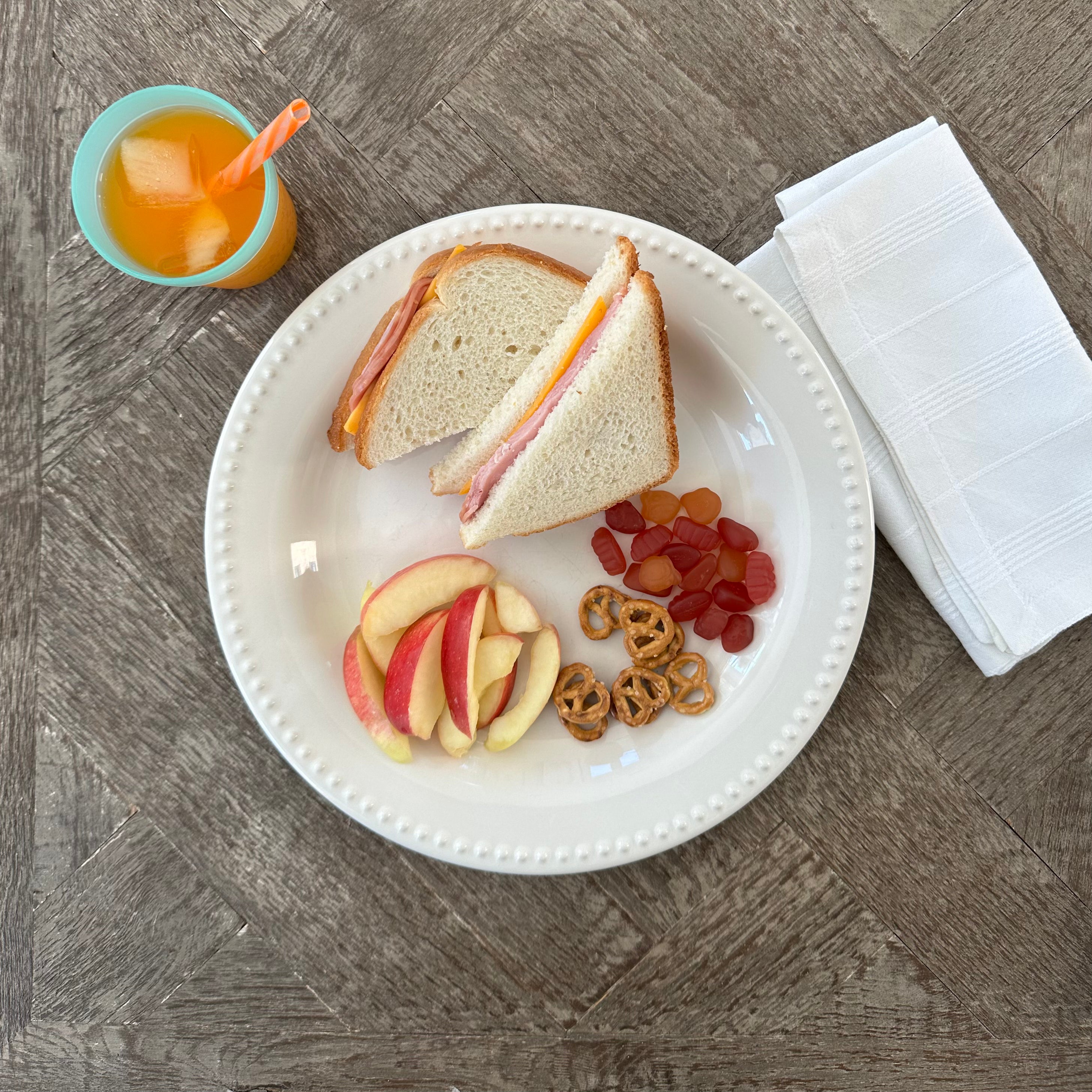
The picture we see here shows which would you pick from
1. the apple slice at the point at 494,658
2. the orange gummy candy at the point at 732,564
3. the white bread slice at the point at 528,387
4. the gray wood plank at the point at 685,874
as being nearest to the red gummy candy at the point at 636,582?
the orange gummy candy at the point at 732,564

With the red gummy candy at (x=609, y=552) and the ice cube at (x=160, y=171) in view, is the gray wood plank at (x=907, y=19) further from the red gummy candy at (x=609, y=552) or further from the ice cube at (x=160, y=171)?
the ice cube at (x=160, y=171)

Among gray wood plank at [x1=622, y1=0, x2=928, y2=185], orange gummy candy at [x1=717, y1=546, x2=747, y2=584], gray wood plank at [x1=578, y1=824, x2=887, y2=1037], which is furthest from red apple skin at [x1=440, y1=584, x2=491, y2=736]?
gray wood plank at [x1=622, y1=0, x2=928, y2=185]

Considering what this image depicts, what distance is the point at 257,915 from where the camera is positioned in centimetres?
146

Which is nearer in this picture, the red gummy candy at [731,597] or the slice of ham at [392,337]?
the slice of ham at [392,337]

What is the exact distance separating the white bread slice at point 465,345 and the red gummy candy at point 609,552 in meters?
0.31

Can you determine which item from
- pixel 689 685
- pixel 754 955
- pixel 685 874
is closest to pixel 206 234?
pixel 689 685

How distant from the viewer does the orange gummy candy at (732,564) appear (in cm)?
141

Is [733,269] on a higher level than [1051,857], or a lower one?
higher

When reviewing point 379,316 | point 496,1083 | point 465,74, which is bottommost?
point 496,1083

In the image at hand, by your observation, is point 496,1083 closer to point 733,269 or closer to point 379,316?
point 379,316

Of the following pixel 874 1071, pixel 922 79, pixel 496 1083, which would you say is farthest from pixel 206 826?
pixel 922 79

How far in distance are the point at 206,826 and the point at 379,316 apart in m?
1.02

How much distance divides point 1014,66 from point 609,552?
1.23m

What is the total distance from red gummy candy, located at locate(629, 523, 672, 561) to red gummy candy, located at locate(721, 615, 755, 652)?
19cm
